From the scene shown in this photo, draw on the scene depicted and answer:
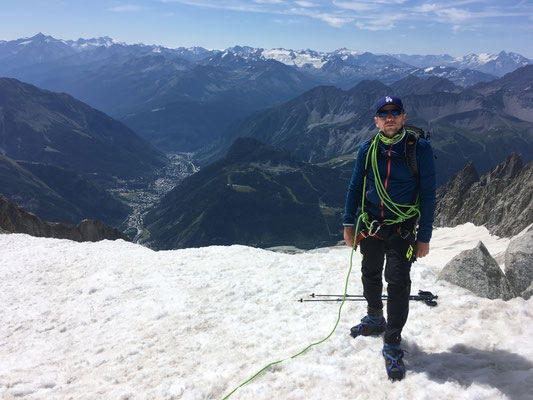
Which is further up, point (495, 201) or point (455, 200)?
point (495, 201)

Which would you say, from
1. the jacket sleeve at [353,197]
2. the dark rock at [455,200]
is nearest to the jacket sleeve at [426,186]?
the jacket sleeve at [353,197]

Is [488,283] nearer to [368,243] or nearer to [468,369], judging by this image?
[468,369]

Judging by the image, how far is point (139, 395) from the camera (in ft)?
27.3

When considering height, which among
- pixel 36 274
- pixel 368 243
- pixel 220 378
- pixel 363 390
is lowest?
pixel 36 274

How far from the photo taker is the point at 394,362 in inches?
312

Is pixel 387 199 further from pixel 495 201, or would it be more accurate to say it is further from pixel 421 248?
pixel 495 201

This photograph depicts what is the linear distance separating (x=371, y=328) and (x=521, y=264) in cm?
735

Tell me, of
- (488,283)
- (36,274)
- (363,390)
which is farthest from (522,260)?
(36,274)

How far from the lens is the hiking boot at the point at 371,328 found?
383 inches

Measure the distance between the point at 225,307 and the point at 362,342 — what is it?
584 centimetres

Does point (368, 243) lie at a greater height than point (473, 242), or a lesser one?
greater

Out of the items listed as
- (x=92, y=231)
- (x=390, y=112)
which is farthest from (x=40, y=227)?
(x=390, y=112)

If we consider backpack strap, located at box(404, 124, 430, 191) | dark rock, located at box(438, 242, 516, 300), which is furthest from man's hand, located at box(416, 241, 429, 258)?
dark rock, located at box(438, 242, 516, 300)

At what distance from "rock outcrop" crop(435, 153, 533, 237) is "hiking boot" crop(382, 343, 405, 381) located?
73142mm
